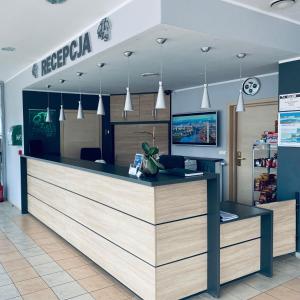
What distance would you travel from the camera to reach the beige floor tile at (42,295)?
2.94 meters

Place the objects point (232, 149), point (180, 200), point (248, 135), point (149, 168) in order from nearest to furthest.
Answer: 1. point (180, 200)
2. point (149, 168)
3. point (248, 135)
4. point (232, 149)

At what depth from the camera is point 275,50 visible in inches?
134

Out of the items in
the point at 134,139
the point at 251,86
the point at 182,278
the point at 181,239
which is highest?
the point at 251,86

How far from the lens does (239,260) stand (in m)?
3.15

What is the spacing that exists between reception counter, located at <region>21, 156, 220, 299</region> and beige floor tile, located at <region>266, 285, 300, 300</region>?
22.3 inches

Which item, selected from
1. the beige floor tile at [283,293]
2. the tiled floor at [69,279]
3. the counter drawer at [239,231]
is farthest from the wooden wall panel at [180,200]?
the beige floor tile at [283,293]

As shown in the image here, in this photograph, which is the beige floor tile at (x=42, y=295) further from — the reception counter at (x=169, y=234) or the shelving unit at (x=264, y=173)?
the shelving unit at (x=264, y=173)

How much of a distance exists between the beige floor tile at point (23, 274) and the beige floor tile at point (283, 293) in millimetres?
2405

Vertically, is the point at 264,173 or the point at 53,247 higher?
the point at 264,173

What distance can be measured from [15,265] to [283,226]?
122 inches

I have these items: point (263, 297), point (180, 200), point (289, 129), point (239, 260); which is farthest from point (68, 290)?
point (289, 129)

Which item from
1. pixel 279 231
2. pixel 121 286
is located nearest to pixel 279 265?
pixel 279 231

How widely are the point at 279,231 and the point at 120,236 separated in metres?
1.81

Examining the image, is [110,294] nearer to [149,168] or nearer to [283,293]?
[149,168]
